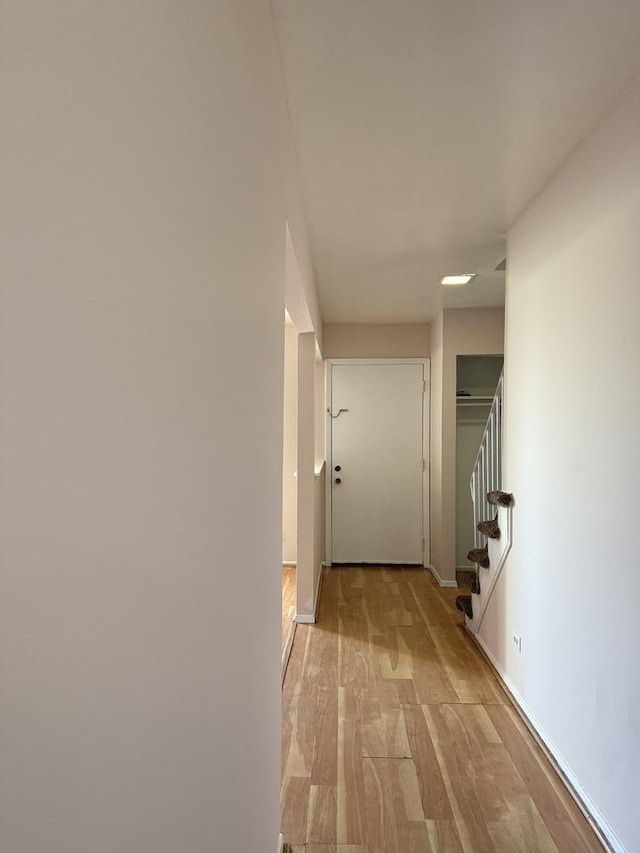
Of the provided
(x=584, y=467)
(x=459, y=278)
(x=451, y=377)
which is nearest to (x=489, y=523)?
(x=584, y=467)

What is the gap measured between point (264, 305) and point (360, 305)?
3.32 meters

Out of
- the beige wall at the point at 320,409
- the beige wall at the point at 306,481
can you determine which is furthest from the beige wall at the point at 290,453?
the beige wall at the point at 306,481

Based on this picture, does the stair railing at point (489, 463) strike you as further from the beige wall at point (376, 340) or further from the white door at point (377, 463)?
the beige wall at point (376, 340)

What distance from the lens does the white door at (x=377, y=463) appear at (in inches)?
207

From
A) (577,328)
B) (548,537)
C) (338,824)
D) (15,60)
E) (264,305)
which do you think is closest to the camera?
(15,60)

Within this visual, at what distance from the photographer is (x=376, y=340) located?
5.30 meters

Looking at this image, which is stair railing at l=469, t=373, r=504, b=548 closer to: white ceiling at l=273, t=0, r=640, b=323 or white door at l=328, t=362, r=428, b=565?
white ceiling at l=273, t=0, r=640, b=323

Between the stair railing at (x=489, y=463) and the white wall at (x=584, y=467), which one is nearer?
the white wall at (x=584, y=467)

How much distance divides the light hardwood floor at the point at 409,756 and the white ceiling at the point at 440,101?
2529 mm

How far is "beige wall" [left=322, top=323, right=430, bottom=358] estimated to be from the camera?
17.4 ft

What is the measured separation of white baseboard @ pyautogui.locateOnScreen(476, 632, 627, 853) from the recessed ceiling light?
8.49ft

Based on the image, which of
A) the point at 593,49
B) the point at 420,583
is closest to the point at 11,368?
the point at 593,49

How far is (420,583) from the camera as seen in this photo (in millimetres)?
4715

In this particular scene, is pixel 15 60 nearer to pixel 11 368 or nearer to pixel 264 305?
pixel 11 368
